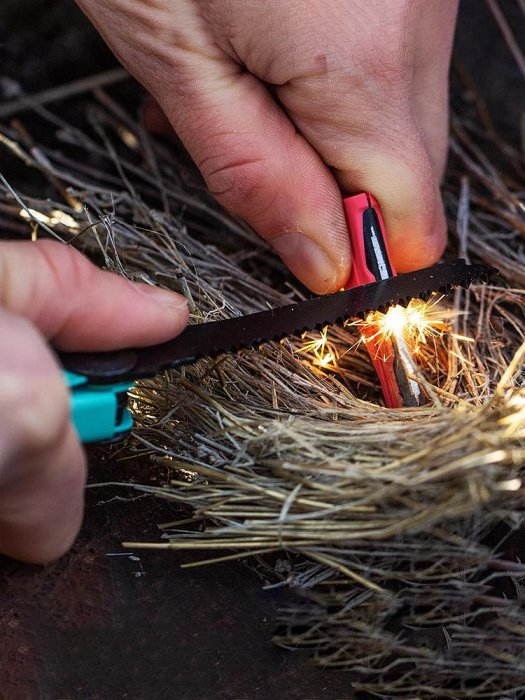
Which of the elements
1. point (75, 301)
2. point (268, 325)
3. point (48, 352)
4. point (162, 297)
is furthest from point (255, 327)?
point (48, 352)

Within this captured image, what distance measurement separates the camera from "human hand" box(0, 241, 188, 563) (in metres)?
1.04

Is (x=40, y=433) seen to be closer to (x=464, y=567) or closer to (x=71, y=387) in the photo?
(x=71, y=387)

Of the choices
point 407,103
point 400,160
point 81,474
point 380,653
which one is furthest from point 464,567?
point 407,103

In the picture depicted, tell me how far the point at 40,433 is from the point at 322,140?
93cm

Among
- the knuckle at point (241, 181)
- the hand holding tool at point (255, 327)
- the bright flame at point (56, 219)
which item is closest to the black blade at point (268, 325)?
the hand holding tool at point (255, 327)

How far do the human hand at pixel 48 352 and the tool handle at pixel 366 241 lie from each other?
47 cm

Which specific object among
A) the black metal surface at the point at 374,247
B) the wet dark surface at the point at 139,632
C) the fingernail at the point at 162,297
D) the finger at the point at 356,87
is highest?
the finger at the point at 356,87

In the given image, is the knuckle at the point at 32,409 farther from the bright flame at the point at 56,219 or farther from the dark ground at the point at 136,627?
the bright flame at the point at 56,219

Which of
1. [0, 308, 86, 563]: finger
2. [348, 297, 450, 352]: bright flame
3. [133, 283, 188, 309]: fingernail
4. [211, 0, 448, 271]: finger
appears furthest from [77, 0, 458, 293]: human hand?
[0, 308, 86, 563]: finger

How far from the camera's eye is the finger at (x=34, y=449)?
1038mm

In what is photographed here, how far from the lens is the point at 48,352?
1.07 metres

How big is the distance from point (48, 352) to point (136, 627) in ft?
1.87

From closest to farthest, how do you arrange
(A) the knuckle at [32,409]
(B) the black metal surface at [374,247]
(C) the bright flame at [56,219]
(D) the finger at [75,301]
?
(A) the knuckle at [32,409] → (D) the finger at [75,301] → (B) the black metal surface at [374,247] → (C) the bright flame at [56,219]

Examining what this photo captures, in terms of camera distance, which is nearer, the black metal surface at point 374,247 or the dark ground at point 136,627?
the dark ground at point 136,627
